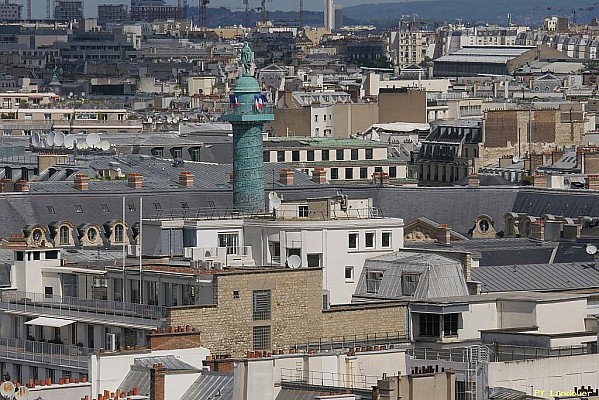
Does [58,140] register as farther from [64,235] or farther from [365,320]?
[365,320]

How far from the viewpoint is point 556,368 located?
38750 millimetres

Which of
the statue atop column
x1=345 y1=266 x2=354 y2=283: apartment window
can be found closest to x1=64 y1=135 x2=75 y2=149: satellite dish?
the statue atop column

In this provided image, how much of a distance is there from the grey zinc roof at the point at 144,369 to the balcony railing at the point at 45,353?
4735mm

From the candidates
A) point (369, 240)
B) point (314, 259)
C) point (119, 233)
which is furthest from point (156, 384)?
point (119, 233)

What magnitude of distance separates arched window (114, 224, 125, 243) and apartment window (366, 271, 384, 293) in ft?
54.6

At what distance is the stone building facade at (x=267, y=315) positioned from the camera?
42156 mm

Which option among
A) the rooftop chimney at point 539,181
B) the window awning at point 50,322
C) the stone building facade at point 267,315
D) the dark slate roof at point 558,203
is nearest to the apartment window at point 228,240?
the window awning at point 50,322

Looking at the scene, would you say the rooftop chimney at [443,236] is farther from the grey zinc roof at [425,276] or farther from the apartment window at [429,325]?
the apartment window at [429,325]

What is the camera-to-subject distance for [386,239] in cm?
5403

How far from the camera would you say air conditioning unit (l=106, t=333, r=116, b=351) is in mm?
41562

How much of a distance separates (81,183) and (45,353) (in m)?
27.9

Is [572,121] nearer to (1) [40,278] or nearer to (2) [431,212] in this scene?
(2) [431,212]

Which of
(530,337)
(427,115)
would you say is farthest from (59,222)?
(427,115)

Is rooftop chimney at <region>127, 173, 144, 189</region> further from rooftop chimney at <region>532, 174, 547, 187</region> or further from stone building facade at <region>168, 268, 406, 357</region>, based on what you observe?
stone building facade at <region>168, 268, 406, 357</region>
